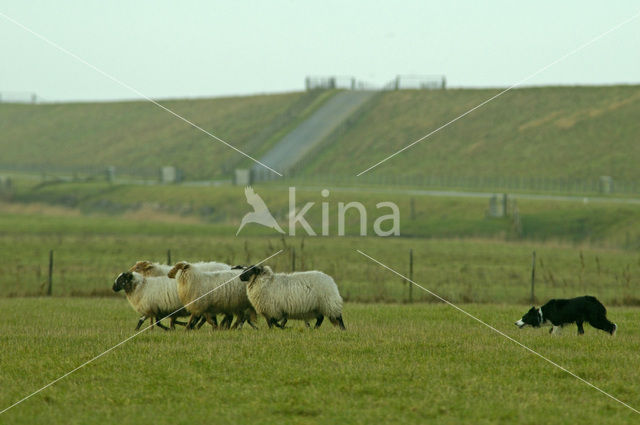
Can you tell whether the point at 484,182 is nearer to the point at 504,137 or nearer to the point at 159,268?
the point at 504,137

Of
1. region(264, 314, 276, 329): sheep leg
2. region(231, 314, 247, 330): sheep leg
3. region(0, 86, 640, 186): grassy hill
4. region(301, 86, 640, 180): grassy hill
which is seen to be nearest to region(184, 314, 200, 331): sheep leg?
region(231, 314, 247, 330): sheep leg

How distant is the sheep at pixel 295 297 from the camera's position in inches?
680

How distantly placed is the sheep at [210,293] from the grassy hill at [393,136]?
174 feet

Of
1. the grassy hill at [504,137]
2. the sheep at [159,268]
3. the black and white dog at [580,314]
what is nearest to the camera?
the black and white dog at [580,314]

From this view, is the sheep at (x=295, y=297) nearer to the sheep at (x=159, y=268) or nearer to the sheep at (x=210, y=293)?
the sheep at (x=210, y=293)

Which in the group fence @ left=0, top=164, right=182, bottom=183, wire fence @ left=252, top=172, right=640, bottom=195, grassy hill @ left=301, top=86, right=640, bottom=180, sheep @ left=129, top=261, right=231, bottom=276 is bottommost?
sheep @ left=129, top=261, right=231, bottom=276

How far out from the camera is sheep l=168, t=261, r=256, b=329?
1766 centimetres

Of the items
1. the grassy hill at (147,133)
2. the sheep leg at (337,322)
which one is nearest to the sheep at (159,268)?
the sheep leg at (337,322)

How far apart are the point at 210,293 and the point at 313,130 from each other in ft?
254

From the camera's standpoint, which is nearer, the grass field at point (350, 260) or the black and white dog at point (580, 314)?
the black and white dog at point (580, 314)

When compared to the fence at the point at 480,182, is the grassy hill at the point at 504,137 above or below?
above

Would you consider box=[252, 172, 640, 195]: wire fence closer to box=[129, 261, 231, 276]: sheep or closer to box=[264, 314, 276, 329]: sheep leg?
box=[129, 261, 231, 276]: sheep

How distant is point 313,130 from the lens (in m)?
94.5

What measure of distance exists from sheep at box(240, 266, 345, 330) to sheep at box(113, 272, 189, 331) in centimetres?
152
